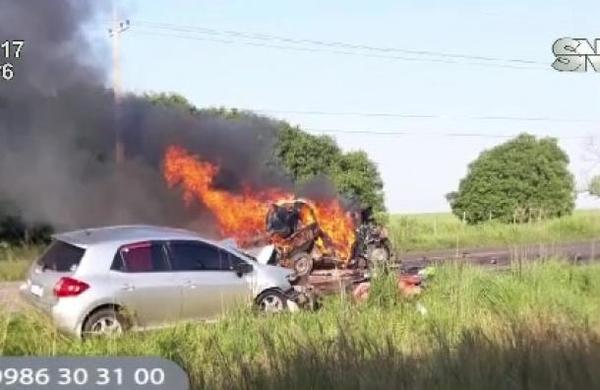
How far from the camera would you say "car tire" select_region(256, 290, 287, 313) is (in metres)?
10.9

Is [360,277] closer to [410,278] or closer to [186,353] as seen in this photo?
[410,278]

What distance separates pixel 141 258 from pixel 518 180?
41.8 m

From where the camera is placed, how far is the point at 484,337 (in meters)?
6.41

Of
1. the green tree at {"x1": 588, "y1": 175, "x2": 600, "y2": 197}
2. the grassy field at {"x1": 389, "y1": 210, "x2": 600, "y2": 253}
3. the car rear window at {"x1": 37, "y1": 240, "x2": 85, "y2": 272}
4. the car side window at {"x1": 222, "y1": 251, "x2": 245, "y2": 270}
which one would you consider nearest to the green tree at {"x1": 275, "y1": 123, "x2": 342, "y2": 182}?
the grassy field at {"x1": 389, "y1": 210, "x2": 600, "y2": 253}

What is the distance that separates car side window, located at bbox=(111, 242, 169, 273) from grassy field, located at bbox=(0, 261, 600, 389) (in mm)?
1629

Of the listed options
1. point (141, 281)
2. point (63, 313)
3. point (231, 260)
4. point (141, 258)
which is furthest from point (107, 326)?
point (231, 260)

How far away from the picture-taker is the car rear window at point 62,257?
10.2 m

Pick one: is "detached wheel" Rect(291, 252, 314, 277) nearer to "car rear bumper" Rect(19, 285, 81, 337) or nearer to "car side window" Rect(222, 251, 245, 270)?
"car side window" Rect(222, 251, 245, 270)

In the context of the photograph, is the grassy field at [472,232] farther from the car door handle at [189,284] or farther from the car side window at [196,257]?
the car door handle at [189,284]

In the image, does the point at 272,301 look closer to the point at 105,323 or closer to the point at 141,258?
the point at 141,258

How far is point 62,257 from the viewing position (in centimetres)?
1039

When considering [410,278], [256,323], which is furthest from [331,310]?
[410,278]

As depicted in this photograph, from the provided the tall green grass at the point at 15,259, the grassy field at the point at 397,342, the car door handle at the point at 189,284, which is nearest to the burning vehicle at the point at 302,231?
the car door handle at the point at 189,284

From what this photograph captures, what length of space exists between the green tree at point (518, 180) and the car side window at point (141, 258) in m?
39.6
